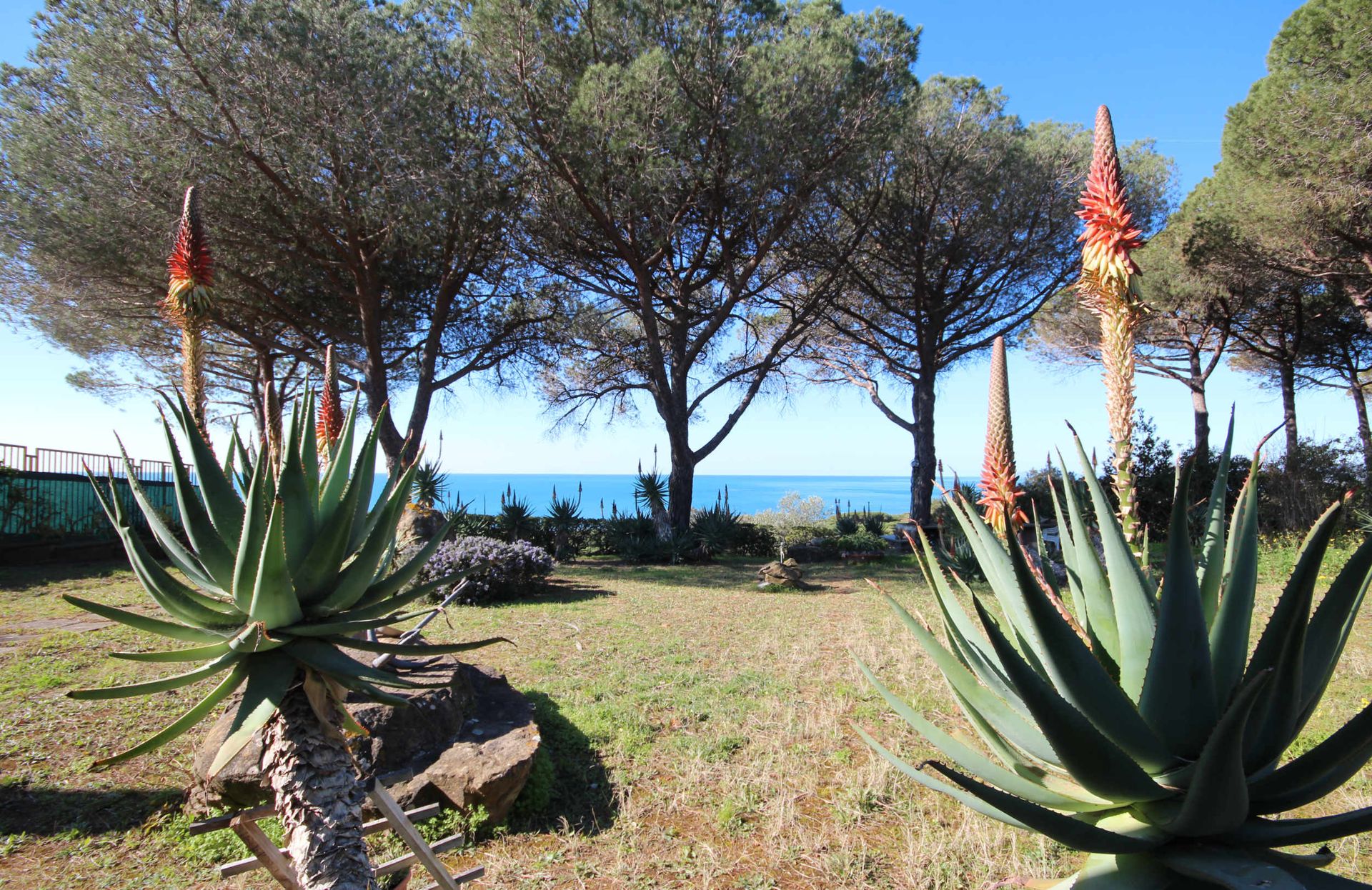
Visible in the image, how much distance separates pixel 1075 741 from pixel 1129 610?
47cm

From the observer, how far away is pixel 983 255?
19219 millimetres

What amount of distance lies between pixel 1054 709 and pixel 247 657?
65.5 inches

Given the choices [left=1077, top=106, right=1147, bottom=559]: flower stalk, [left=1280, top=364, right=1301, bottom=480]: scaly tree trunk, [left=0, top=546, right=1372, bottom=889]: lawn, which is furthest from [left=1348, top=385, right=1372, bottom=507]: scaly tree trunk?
[left=1077, top=106, right=1147, bottom=559]: flower stalk

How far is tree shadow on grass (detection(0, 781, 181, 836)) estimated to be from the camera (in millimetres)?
3496

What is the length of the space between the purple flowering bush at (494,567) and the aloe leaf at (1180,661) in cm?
932

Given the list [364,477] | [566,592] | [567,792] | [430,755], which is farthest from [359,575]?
[566,592]

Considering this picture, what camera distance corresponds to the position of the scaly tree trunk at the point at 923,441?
20078mm

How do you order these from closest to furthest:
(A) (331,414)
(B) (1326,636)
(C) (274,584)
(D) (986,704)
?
(B) (1326,636), (C) (274,584), (D) (986,704), (A) (331,414)

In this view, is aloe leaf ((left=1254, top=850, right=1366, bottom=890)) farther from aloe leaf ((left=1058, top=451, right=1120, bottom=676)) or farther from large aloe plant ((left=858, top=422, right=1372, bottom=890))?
aloe leaf ((left=1058, top=451, right=1120, bottom=676))

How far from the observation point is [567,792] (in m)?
4.11

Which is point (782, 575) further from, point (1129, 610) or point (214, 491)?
point (214, 491)

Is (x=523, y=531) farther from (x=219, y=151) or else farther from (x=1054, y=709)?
(x=1054, y=709)

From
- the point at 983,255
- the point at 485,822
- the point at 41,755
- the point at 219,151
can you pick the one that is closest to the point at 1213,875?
the point at 485,822

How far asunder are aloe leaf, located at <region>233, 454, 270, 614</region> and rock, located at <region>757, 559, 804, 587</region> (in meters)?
11.0
